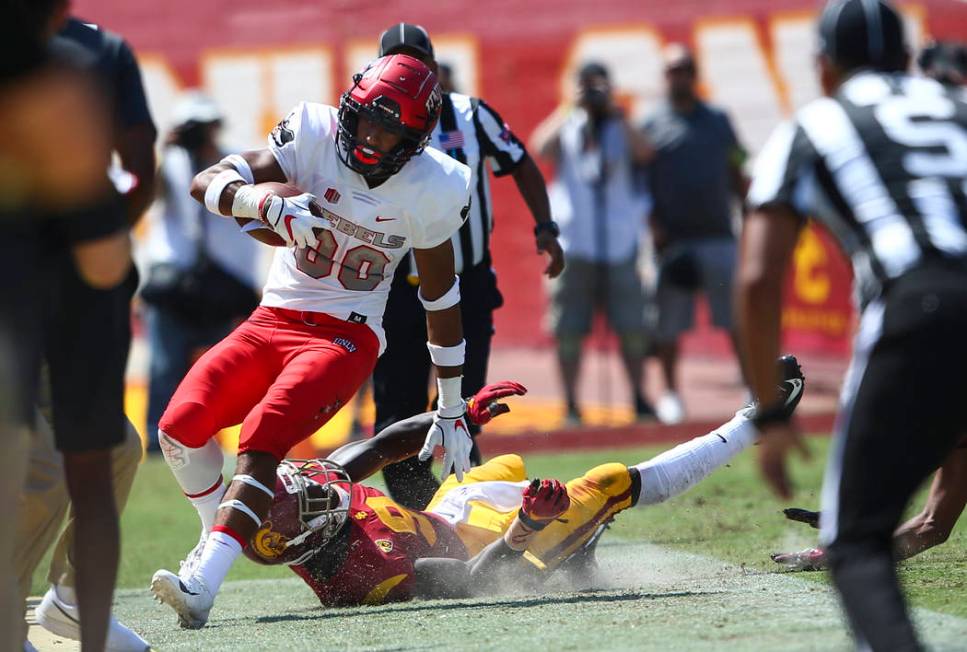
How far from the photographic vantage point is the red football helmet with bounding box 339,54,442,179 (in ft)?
17.2

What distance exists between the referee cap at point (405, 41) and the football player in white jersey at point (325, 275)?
727mm

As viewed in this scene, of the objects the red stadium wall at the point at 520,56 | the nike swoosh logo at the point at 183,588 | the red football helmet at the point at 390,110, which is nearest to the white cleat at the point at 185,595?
the nike swoosh logo at the point at 183,588

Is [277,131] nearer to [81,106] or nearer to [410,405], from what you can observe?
[410,405]

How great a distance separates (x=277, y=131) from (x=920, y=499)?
3426 millimetres

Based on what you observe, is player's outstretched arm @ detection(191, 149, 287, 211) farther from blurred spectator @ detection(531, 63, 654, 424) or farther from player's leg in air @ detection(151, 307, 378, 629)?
blurred spectator @ detection(531, 63, 654, 424)

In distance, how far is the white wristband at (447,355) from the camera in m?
5.60

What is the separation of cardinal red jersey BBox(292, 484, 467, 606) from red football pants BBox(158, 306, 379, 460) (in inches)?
14.7

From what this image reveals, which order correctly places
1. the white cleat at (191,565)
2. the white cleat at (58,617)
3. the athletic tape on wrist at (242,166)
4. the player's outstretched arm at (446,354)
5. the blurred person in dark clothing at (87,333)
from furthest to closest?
the player's outstretched arm at (446,354) < the athletic tape on wrist at (242,166) < the white cleat at (191,565) < the white cleat at (58,617) < the blurred person in dark clothing at (87,333)

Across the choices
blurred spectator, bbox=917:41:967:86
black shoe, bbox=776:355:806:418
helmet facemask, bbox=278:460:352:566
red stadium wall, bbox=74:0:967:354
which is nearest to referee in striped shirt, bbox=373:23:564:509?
helmet facemask, bbox=278:460:352:566

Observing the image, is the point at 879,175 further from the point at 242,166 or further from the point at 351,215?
the point at 242,166

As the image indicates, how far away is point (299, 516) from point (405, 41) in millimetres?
2109

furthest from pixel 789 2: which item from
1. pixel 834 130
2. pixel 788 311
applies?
pixel 834 130

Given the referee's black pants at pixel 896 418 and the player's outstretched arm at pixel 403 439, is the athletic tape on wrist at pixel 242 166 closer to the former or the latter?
the player's outstretched arm at pixel 403 439

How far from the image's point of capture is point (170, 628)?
4992 millimetres
